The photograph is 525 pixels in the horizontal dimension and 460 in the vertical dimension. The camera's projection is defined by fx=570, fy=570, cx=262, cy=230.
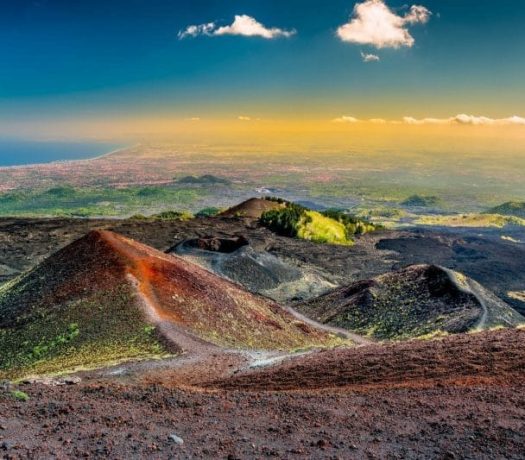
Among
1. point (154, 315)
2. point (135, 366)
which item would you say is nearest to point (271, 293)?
point (154, 315)

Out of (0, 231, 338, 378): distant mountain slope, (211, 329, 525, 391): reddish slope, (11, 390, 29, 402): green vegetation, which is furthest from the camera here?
(0, 231, 338, 378): distant mountain slope

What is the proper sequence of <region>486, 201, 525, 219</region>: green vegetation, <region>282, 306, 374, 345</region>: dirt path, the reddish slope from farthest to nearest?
<region>486, 201, 525, 219</region>: green vegetation
<region>282, 306, 374, 345</region>: dirt path
the reddish slope

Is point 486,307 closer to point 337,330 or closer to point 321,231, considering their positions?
point 337,330

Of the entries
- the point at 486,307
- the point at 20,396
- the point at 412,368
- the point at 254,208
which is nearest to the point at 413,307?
the point at 486,307

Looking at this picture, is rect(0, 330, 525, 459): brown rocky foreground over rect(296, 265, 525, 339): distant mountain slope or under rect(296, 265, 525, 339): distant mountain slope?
over

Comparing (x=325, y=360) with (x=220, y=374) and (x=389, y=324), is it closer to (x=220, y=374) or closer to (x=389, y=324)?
(x=220, y=374)

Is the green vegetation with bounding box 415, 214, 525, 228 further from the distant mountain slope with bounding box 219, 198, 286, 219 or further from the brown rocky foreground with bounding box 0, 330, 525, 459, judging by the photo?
the brown rocky foreground with bounding box 0, 330, 525, 459

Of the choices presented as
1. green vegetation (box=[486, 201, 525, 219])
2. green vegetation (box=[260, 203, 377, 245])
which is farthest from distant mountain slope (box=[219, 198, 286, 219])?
green vegetation (box=[486, 201, 525, 219])
